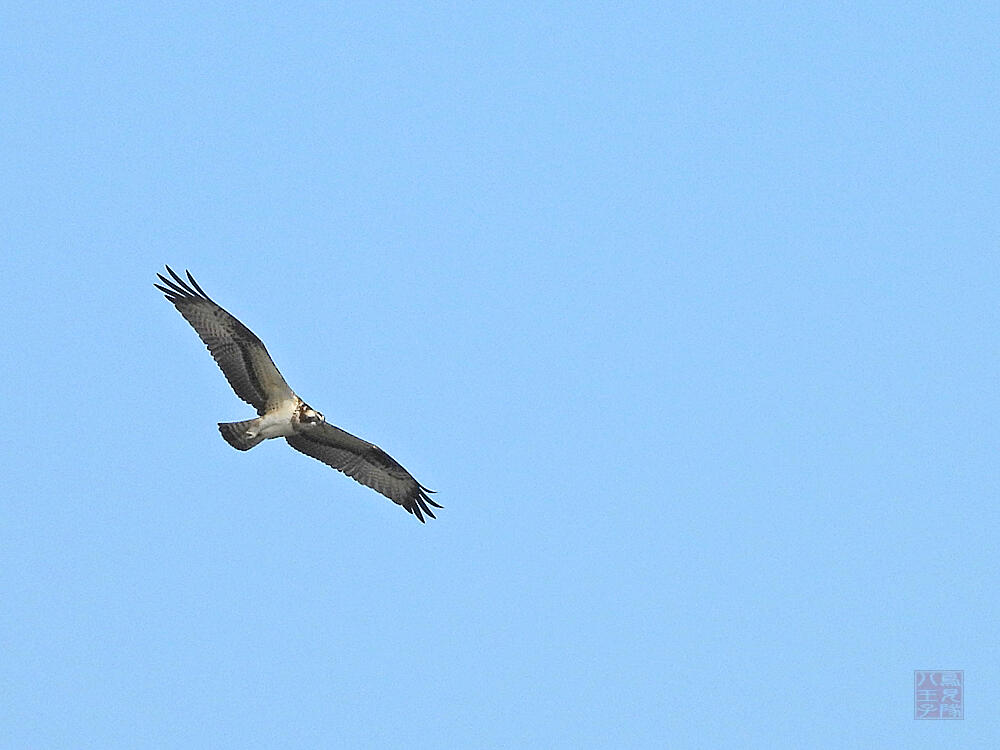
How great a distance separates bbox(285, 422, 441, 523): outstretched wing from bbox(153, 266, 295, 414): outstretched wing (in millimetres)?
853

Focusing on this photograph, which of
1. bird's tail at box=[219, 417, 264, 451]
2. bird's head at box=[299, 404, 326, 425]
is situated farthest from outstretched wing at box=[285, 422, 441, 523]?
bird's tail at box=[219, 417, 264, 451]

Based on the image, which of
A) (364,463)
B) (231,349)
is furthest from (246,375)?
(364,463)

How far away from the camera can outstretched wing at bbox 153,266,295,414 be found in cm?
1928

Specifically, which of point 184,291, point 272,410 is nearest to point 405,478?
point 272,410

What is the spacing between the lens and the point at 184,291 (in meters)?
19.5

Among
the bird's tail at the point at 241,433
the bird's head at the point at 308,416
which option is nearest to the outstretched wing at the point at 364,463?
the bird's head at the point at 308,416

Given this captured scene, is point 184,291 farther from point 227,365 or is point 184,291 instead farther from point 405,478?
point 405,478

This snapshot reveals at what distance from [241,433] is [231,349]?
1081 millimetres

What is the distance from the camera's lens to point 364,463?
2130cm

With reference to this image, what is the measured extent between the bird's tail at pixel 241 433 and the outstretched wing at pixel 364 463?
3.10 feet

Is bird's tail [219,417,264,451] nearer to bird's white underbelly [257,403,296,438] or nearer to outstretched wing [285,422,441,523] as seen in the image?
bird's white underbelly [257,403,296,438]

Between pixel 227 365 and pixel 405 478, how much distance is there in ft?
11.2

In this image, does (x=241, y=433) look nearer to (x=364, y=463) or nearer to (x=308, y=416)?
(x=308, y=416)

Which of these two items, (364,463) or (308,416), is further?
(364,463)
